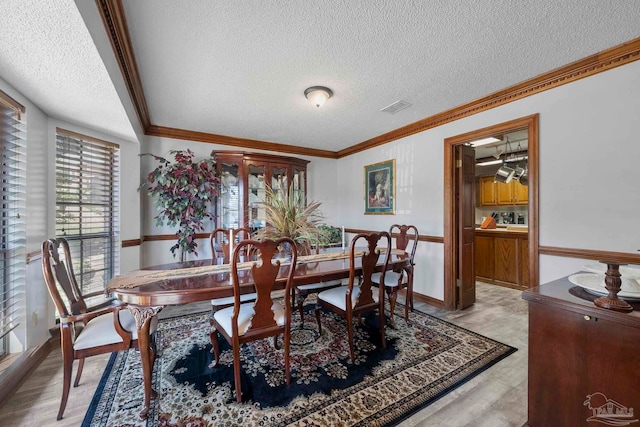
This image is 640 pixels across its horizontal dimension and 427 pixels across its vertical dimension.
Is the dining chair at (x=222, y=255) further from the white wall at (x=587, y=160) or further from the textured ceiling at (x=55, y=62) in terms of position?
the white wall at (x=587, y=160)

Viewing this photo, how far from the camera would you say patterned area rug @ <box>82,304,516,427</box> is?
1494mm

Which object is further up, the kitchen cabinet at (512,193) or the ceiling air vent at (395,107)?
the ceiling air vent at (395,107)

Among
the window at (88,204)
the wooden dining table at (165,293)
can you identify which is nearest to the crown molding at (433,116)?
the window at (88,204)

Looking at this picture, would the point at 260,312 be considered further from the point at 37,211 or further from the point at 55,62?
the point at 37,211

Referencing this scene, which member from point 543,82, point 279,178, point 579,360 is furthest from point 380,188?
point 579,360

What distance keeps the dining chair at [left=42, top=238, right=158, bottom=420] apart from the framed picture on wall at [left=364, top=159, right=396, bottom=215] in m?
3.27

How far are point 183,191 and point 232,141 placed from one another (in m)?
1.22

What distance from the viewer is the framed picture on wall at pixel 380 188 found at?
392cm

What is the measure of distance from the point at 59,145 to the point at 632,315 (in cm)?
406

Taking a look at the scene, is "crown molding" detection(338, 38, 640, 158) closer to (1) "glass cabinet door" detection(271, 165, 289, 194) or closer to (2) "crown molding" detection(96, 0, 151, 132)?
(1) "glass cabinet door" detection(271, 165, 289, 194)

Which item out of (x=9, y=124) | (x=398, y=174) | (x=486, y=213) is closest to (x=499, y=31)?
(x=398, y=174)

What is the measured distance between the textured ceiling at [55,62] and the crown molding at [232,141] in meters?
1.14

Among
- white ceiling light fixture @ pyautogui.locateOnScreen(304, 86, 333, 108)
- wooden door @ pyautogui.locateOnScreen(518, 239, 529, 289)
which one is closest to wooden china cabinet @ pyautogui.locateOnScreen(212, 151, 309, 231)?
white ceiling light fixture @ pyautogui.locateOnScreen(304, 86, 333, 108)

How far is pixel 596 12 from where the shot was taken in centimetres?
152
